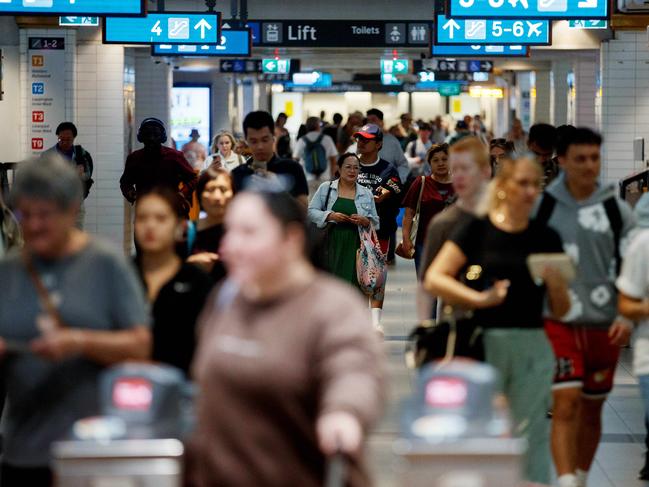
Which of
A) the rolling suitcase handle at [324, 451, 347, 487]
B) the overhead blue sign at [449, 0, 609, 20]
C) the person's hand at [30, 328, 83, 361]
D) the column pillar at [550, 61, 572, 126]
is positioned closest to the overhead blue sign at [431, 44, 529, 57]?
the overhead blue sign at [449, 0, 609, 20]

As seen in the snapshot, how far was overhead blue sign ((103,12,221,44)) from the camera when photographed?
16094 mm

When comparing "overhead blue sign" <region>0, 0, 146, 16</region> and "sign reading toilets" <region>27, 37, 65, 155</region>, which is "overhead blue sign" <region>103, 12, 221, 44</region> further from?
"overhead blue sign" <region>0, 0, 146, 16</region>

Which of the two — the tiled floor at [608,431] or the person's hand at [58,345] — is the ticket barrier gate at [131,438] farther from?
the tiled floor at [608,431]

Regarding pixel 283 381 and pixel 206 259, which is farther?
pixel 206 259

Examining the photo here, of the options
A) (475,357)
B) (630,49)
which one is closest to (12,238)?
(475,357)

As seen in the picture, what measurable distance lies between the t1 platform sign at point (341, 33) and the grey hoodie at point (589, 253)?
557 inches

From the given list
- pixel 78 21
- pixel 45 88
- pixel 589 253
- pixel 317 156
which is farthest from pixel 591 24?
pixel 589 253

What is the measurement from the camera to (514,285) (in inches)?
228

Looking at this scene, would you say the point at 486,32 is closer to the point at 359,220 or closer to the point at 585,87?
the point at 359,220

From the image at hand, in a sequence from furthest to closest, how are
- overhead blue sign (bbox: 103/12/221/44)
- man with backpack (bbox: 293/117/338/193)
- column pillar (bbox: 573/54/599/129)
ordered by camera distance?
column pillar (bbox: 573/54/599/129) → man with backpack (bbox: 293/117/338/193) → overhead blue sign (bbox: 103/12/221/44)

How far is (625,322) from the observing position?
647 cm

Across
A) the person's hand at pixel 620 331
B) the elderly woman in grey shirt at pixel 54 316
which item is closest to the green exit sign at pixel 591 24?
the person's hand at pixel 620 331

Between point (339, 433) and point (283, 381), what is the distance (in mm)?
228

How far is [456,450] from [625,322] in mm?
2916
